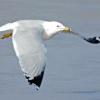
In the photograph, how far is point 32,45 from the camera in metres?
7.55

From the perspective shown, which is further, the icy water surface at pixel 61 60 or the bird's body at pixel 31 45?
the icy water surface at pixel 61 60

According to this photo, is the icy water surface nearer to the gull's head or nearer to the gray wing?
the gull's head

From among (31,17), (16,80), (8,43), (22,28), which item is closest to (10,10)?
(31,17)

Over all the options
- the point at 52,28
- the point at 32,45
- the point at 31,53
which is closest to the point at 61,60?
the point at 52,28

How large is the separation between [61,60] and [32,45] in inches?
123

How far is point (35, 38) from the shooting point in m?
7.82

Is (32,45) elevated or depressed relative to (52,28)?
elevated

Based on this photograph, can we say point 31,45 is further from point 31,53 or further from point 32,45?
point 31,53

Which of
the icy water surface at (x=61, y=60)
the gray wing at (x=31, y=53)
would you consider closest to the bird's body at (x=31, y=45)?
the gray wing at (x=31, y=53)

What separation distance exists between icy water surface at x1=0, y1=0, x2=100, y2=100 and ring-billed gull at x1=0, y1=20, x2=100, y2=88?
2.34ft

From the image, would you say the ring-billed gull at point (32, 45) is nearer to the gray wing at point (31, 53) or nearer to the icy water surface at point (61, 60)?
the gray wing at point (31, 53)

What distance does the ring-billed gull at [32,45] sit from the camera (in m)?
7.16

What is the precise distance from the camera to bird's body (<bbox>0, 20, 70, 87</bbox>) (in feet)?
23.5

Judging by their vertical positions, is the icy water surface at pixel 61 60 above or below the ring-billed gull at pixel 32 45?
below
